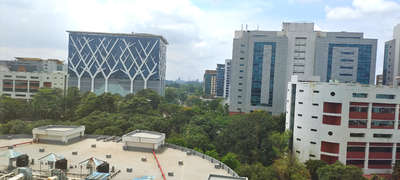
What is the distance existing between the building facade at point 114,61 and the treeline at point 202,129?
27.8 meters

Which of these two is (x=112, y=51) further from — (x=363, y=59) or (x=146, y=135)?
(x=146, y=135)

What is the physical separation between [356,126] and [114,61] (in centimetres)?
6293

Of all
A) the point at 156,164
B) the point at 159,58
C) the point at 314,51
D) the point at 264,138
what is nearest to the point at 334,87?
the point at 264,138

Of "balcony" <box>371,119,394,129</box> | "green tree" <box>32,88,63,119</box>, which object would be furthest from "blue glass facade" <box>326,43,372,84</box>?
"green tree" <box>32,88,63,119</box>

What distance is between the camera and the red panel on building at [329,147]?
1102 inches

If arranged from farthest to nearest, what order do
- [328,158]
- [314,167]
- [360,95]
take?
[328,158], [360,95], [314,167]

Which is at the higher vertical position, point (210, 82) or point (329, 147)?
point (210, 82)

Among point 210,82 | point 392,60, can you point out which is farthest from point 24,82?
point 210,82

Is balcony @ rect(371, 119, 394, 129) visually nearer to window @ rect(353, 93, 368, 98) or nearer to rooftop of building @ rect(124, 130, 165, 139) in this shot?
window @ rect(353, 93, 368, 98)

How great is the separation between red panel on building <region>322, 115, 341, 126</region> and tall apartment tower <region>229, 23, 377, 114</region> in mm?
23905

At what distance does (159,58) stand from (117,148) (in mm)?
58513

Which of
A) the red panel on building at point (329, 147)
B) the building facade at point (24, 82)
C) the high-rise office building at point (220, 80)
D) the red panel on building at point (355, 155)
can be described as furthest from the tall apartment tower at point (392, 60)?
the high-rise office building at point (220, 80)

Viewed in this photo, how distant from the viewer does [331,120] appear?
28500 mm

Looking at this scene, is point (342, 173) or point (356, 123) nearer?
point (342, 173)
